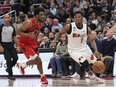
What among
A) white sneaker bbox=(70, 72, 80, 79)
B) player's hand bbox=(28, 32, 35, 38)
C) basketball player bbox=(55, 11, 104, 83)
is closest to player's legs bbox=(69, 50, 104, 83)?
basketball player bbox=(55, 11, 104, 83)

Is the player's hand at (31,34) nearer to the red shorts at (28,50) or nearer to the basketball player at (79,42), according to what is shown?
the red shorts at (28,50)

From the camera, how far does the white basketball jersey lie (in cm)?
1138

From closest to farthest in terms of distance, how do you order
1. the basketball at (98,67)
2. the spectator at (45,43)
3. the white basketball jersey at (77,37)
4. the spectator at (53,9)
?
the basketball at (98,67) < the white basketball jersey at (77,37) < the spectator at (45,43) < the spectator at (53,9)

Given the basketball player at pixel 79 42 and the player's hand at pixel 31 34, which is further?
the basketball player at pixel 79 42

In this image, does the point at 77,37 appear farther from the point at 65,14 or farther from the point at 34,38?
the point at 65,14

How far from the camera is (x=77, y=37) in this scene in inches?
450

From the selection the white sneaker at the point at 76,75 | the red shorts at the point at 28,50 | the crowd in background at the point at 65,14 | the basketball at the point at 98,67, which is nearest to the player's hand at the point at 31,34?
the red shorts at the point at 28,50

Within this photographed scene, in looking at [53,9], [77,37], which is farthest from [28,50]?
[53,9]

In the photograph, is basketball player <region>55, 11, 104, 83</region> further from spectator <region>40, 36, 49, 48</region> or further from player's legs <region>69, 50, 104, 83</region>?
spectator <region>40, 36, 49, 48</region>

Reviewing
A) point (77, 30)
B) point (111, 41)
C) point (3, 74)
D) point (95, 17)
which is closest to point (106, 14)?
point (95, 17)

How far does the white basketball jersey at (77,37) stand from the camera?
11.4m

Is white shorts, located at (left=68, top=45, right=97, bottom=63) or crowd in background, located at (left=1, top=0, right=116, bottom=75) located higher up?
crowd in background, located at (left=1, top=0, right=116, bottom=75)

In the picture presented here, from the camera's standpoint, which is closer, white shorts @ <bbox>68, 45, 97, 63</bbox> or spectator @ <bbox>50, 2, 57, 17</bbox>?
white shorts @ <bbox>68, 45, 97, 63</bbox>

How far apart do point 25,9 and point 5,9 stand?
1.21 meters
